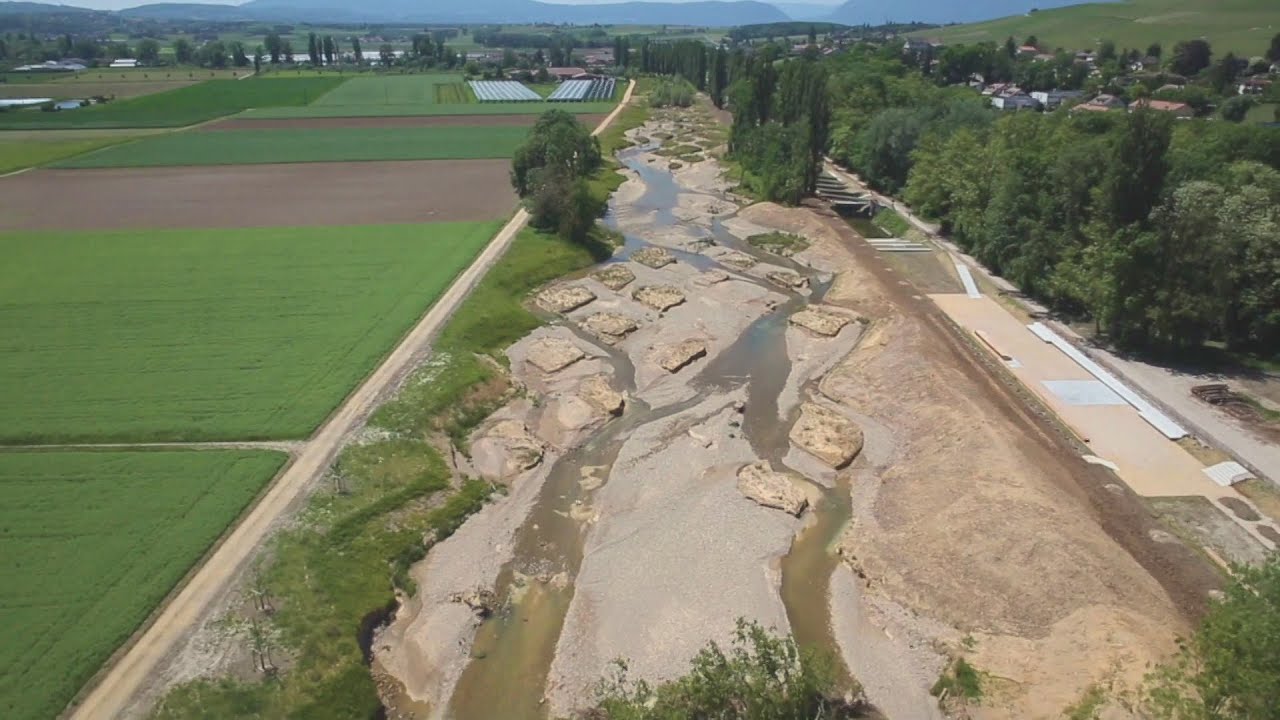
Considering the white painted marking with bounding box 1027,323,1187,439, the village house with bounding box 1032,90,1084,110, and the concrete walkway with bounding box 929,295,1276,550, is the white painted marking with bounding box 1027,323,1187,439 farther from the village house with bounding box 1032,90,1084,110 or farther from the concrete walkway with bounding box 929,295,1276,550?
the village house with bounding box 1032,90,1084,110

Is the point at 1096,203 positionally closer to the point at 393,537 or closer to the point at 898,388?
the point at 898,388

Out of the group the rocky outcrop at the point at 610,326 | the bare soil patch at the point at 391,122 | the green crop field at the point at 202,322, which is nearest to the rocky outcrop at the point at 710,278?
the rocky outcrop at the point at 610,326

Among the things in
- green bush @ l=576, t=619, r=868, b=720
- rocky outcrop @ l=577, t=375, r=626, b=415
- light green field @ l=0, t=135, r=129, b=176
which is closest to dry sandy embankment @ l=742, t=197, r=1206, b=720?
green bush @ l=576, t=619, r=868, b=720

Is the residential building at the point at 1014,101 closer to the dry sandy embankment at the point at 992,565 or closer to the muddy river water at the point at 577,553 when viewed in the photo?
the muddy river water at the point at 577,553

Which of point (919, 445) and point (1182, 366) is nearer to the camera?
point (919, 445)

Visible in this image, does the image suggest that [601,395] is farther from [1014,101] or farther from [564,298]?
[1014,101]

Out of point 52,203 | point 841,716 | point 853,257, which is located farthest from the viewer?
point 52,203

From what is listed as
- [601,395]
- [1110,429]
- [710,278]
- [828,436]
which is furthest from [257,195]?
[1110,429]

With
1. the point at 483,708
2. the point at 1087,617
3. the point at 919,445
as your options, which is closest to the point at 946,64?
the point at 919,445
